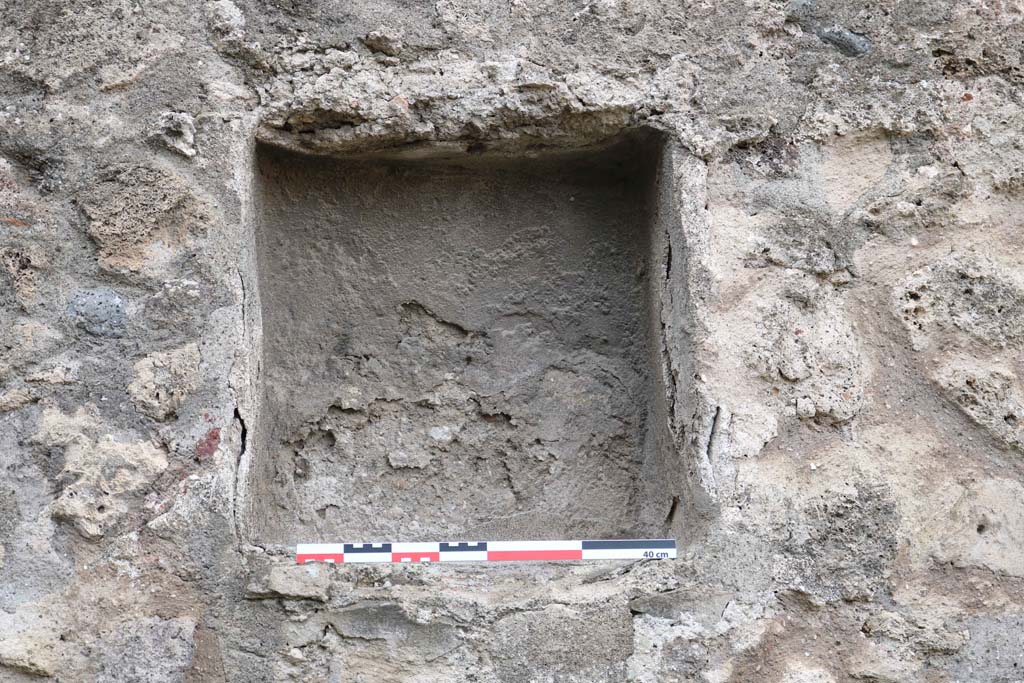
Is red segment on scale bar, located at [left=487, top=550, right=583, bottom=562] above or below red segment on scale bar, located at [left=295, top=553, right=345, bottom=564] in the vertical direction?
above

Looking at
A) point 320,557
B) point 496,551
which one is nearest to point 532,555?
point 496,551

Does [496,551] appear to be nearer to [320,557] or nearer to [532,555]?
[532,555]

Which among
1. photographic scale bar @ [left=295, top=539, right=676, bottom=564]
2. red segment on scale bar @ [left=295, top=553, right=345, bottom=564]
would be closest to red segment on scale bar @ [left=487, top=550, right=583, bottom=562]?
photographic scale bar @ [left=295, top=539, right=676, bottom=564]

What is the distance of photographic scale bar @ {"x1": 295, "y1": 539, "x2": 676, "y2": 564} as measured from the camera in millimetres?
1570

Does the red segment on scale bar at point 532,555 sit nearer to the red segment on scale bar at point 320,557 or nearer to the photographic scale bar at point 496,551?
the photographic scale bar at point 496,551

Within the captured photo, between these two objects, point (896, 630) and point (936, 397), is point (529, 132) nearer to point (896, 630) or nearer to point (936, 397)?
point (936, 397)

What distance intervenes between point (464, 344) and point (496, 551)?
37 cm

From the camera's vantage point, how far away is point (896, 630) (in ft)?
4.97

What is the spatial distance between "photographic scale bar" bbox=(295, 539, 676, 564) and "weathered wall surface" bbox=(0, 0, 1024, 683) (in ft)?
0.15

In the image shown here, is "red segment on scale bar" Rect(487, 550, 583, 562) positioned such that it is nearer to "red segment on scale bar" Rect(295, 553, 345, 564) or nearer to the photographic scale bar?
the photographic scale bar

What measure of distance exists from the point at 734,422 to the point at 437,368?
20.4 inches

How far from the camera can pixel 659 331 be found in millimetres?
1665

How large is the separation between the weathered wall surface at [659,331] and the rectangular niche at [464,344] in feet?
0.27

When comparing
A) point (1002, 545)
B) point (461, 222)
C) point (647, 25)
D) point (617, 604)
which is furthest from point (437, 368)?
point (1002, 545)
